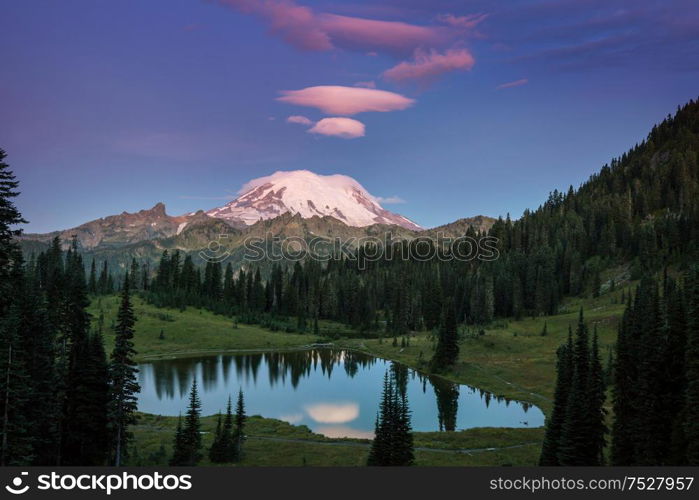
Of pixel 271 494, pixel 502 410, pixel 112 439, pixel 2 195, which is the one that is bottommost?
pixel 502 410

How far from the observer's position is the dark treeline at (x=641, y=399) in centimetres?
3744

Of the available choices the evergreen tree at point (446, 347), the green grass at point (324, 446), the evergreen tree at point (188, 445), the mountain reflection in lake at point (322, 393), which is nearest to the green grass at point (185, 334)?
the mountain reflection in lake at point (322, 393)

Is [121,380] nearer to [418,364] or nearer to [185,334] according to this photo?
[418,364]

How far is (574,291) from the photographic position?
577 feet

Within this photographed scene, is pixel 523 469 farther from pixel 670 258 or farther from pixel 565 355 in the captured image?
pixel 670 258

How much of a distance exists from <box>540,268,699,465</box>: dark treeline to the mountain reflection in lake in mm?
28931

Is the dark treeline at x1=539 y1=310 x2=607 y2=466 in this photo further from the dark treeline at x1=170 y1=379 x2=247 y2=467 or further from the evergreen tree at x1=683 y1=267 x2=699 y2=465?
the dark treeline at x1=170 y1=379 x2=247 y2=467

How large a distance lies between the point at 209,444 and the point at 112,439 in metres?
11.7

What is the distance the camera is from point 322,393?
97.0 metres

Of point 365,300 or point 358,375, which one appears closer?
point 358,375

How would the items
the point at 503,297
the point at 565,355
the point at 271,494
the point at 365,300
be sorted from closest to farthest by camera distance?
1. the point at 271,494
2. the point at 565,355
3. the point at 503,297
4. the point at 365,300

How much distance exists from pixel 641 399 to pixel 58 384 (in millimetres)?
48891

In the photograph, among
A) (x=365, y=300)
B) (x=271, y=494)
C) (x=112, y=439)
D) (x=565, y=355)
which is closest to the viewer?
(x=271, y=494)

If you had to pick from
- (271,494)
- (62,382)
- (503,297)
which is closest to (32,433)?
(62,382)
